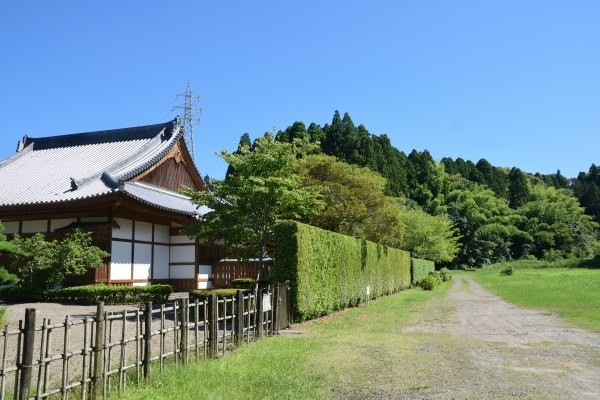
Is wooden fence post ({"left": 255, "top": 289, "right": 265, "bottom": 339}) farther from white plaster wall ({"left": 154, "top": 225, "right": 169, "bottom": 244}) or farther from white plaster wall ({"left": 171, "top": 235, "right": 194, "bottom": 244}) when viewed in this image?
white plaster wall ({"left": 171, "top": 235, "right": 194, "bottom": 244})

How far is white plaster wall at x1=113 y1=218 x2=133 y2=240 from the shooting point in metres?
19.7

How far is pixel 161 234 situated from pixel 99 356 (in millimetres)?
17408

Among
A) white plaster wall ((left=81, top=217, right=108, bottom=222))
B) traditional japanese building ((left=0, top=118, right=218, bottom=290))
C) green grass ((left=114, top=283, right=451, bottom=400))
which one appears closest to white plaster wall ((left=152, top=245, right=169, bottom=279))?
traditional japanese building ((left=0, top=118, right=218, bottom=290))

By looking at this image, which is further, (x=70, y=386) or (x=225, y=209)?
(x=225, y=209)

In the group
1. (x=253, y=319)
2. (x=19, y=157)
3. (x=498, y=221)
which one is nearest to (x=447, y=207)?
(x=498, y=221)

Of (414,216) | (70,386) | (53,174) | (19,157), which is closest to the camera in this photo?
(70,386)

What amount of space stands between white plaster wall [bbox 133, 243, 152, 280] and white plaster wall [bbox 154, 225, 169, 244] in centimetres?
68

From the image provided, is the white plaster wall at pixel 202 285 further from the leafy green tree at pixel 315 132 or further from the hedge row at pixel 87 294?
the leafy green tree at pixel 315 132

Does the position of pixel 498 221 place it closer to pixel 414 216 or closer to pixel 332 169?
pixel 414 216

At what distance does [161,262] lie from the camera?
22547mm

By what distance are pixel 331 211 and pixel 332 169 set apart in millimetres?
1915

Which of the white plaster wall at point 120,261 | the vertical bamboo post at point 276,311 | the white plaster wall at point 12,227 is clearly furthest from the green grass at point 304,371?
the white plaster wall at point 12,227

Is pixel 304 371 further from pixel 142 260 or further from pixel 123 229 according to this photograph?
pixel 142 260

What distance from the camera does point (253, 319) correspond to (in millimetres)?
11180
